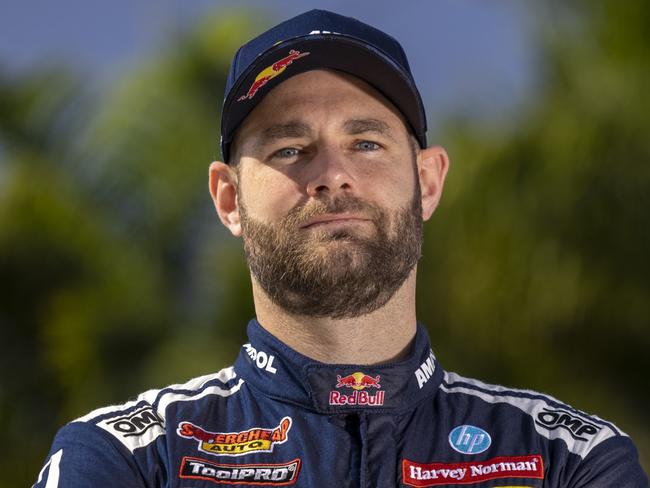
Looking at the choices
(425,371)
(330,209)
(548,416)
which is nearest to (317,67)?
(330,209)

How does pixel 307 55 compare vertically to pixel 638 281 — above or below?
below

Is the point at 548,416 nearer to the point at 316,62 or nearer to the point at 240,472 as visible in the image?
the point at 240,472

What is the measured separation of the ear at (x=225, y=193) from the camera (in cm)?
378

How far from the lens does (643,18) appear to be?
35.7 ft

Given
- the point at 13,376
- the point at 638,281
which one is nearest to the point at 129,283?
the point at 13,376

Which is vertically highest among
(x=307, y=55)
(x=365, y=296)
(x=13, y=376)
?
(x=13, y=376)

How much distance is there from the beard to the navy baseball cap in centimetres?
38

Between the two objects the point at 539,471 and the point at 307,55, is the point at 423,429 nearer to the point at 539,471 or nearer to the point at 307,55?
the point at 539,471

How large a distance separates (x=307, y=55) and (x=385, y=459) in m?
1.26

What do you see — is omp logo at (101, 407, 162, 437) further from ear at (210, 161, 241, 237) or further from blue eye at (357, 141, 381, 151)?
blue eye at (357, 141, 381, 151)

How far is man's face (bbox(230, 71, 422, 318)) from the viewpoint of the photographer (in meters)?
3.31

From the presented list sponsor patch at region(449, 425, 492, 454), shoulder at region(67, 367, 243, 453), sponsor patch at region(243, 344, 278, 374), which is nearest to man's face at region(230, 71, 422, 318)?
sponsor patch at region(243, 344, 278, 374)

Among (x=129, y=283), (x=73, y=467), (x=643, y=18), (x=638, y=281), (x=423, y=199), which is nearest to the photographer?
(x=73, y=467)

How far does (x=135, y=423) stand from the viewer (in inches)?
127
